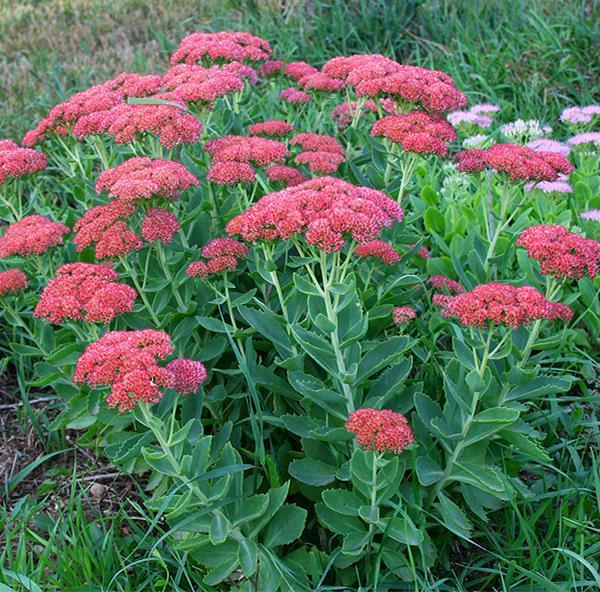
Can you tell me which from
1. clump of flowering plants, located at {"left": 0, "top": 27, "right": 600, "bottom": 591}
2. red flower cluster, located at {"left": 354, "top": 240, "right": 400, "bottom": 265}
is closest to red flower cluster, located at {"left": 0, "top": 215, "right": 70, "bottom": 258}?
clump of flowering plants, located at {"left": 0, "top": 27, "right": 600, "bottom": 591}

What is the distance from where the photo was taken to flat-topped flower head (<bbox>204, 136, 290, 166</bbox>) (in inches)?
106

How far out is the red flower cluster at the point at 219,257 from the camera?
247cm

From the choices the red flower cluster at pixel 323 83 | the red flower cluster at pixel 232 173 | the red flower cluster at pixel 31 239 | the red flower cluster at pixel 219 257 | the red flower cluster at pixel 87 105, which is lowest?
the red flower cluster at pixel 219 257

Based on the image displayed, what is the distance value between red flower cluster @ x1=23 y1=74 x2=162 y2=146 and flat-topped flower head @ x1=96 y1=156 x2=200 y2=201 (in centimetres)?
49

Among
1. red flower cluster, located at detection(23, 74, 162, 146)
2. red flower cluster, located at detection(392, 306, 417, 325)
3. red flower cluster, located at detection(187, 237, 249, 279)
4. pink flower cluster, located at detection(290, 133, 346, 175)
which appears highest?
red flower cluster, located at detection(23, 74, 162, 146)

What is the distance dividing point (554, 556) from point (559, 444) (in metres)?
0.49

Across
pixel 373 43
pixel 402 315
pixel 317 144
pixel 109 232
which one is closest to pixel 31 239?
Answer: pixel 109 232

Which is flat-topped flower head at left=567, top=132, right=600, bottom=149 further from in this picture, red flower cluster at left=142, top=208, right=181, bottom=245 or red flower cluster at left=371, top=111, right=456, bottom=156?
red flower cluster at left=142, top=208, right=181, bottom=245

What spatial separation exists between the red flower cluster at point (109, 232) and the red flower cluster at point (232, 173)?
333mm

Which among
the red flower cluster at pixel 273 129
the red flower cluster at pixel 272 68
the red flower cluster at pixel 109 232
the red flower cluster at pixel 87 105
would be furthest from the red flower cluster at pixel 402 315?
the red flower cluster at pixel 272 68

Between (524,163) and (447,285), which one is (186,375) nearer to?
(447,285)

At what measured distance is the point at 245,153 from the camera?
270 centimetres

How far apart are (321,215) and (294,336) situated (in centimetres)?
40

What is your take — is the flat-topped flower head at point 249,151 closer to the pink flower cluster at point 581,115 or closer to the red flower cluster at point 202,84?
the red flower cluster at point 202,84
